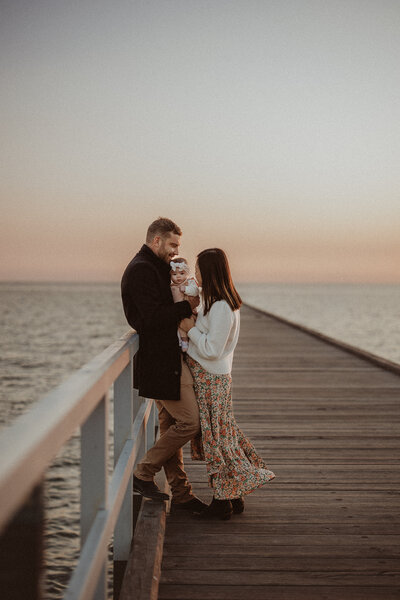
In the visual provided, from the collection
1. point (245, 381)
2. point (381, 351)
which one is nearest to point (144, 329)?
point (245, 381)

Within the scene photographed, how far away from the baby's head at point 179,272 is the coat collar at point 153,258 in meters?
0.07

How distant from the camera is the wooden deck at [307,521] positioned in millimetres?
2619

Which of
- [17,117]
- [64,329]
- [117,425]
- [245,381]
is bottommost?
[64,329]

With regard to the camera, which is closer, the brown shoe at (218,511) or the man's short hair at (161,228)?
the man's short hair at (161,228)

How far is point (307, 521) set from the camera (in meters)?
3.27

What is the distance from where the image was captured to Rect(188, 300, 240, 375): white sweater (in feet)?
10.0

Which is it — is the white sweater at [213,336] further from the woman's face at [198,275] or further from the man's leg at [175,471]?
the man's leg at [175,471]

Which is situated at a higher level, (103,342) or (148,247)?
(148,247)

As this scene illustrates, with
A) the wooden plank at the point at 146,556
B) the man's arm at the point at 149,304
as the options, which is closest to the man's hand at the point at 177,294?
the man's arm at the point at 149,304

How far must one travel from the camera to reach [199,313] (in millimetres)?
3203

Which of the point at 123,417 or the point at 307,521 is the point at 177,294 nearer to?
the point at 123,417

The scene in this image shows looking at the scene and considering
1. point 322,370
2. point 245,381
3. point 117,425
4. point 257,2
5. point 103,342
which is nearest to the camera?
point 117,425

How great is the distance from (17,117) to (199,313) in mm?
18309

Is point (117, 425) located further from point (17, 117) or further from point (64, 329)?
point (64, 329)
